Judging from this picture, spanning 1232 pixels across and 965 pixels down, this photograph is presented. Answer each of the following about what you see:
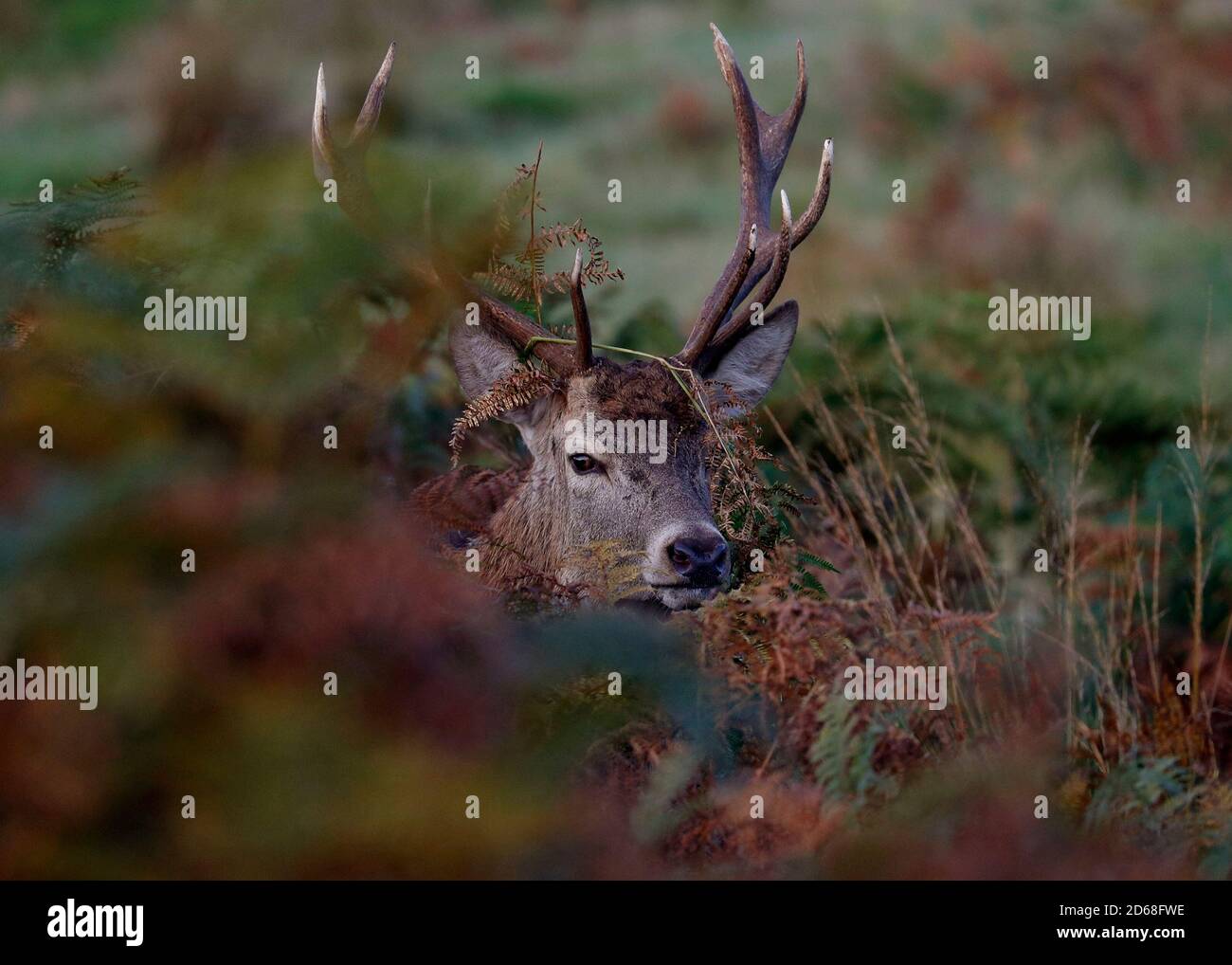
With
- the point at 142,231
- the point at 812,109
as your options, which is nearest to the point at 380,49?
the point at 812,109

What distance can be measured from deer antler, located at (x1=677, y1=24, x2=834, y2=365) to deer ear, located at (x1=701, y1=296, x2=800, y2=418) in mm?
71

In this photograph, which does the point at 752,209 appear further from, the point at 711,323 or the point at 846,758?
the point at 846,758

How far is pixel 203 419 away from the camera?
2.40 m

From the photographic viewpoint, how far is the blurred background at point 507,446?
200 cm

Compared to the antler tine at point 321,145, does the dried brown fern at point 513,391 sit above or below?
below

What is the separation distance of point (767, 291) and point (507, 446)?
1386mm

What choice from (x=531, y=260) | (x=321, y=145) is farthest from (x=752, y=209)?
(x=321, y=145)

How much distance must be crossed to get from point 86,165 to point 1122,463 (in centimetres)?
692

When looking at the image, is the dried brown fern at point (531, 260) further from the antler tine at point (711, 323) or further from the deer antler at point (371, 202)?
the antler tine at point (711, 323)

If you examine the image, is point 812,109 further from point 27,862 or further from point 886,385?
point 27,862

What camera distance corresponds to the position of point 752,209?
19.1 ft

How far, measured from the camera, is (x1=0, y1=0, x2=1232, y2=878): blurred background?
200cm

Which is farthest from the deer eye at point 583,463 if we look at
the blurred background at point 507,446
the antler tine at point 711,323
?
the blurred background at point 507,446

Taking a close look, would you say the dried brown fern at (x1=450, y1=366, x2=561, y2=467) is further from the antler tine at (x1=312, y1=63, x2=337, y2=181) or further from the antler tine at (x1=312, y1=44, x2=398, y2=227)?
the antler tine at (x1=312, y1=63, x2=337, y2=181)
